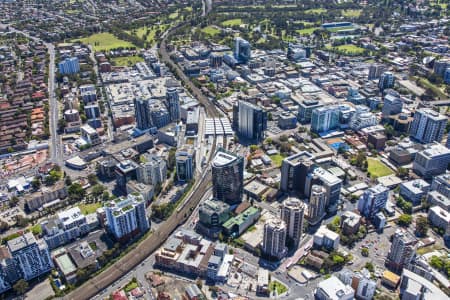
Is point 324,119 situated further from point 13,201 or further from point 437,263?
point 13,201

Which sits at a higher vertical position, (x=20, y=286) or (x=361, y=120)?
(x=361, y=120)

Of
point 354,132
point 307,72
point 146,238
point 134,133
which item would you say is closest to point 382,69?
point 307,72

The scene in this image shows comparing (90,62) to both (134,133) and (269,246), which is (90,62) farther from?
(269,246)

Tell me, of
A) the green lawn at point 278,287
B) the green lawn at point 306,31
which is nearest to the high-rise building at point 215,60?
the green lawn at point 306,31

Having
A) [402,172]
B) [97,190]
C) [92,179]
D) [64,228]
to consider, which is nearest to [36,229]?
[64,228]

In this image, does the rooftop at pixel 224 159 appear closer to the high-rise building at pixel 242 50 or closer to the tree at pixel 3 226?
the tree at pixel 3 226

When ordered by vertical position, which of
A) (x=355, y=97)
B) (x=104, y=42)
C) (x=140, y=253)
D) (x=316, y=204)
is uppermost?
(x=104, y=42)
